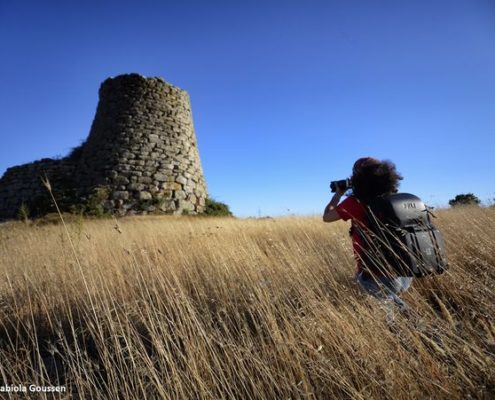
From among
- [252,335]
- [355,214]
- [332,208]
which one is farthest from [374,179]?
[252,335]

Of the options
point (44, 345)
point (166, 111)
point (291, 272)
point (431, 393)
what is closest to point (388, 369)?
point (431, 393)

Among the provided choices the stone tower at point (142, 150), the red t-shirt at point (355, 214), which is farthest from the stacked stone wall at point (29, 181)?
the red t-shirt at point (355, 214)

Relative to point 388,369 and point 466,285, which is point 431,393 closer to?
point 388,369

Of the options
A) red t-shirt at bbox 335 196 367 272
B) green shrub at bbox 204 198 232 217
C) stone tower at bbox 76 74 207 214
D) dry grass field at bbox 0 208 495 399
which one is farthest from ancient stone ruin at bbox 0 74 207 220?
red t-shirt at bbox 335 196 367 272

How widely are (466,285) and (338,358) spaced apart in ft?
4.42

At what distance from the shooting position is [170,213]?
9.73 meters

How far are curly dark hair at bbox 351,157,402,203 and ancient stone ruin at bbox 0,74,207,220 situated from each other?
837cm

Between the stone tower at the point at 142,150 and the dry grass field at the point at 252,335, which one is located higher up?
the stone tower at the point at 142,150

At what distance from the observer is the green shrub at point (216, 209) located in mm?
11087

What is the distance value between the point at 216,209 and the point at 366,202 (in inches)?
372

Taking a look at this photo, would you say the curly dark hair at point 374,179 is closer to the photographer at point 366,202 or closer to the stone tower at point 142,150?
the photographer at point 366,202

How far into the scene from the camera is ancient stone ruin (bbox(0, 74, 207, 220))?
32.2 feet

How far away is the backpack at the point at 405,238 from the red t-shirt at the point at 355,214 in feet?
0.38

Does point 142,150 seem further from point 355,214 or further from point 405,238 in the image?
point 405,238
